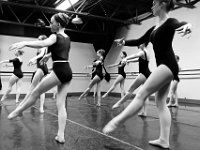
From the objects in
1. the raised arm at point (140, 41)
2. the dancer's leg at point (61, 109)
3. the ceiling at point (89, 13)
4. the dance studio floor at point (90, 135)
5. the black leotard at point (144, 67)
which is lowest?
the dance studio floor at point (90, 135)

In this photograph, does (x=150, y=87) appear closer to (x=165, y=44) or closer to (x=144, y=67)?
(x=165, y=44)

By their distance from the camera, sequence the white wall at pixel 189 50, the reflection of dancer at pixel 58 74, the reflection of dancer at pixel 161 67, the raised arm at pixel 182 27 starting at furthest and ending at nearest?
1. the white wall at pixel 189 50
2. the reflection of dancer at pixel 58 74
3. the reflection of dancer at pixel 161 67
4. the raised arm at pixel 182 27

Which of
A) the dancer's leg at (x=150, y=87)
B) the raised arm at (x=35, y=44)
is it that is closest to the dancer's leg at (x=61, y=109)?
the raised arm at (x=35, y=44)

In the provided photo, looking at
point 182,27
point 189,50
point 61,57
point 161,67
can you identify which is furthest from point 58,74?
point 189,50

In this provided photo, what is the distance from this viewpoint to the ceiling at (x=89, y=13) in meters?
8.38

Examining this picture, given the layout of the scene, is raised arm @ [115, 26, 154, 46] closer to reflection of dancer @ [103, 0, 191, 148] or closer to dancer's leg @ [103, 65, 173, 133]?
reflection of dancer @ [103, 0, 191, 148]

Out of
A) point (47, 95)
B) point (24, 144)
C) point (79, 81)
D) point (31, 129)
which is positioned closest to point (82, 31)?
point (79, 81)

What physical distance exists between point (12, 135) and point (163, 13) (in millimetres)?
2500

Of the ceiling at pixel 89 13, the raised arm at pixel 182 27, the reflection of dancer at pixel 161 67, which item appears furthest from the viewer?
the ceiling at pixel 89 13

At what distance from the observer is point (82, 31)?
10883 millimetres

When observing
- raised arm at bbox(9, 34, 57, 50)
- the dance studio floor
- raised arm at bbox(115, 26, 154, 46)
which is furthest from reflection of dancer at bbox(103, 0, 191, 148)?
raised arm at bbox(9, 34, 57, 50)

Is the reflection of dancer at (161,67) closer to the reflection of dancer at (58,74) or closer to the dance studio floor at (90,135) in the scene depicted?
the dance studio floor at (90,135)

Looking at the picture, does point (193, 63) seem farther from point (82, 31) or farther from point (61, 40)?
point (61, 40)

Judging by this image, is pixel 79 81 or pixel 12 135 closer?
pixel 12 135
